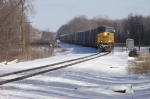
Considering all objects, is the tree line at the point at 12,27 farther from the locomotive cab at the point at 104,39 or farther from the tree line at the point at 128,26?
the tree line at the point at 128,26

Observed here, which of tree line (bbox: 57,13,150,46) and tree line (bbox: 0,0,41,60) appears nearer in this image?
tree line (bbox: 0,0,41,60)

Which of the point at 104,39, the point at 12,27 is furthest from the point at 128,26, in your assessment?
the point at 12,27

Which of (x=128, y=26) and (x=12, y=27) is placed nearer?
(x=12, y=27)

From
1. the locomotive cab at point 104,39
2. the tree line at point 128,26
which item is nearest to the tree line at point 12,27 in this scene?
the locomotive cab at point 104,39

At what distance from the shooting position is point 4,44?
33438mm

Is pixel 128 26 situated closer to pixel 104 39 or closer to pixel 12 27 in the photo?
pixel 104 39

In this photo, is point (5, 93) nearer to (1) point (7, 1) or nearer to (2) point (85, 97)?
(2) point (85, 97)

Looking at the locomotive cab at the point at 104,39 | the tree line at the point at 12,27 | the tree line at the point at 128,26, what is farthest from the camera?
the tree line at the point at 128,26

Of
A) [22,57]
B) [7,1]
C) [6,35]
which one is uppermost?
[7,1]

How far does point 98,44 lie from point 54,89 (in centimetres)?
3154

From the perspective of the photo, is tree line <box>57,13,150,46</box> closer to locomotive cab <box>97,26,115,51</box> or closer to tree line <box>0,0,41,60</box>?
locomotive cab <box>97,26,115,51</box>

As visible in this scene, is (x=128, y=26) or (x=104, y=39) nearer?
(x=104, y=39)

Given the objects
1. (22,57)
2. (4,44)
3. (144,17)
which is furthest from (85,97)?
(144,17)

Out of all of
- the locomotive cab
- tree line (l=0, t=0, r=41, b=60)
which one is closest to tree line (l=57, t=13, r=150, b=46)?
the locomotive cab
